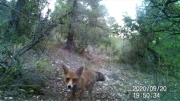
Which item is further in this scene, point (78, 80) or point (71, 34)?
point (71, 34)

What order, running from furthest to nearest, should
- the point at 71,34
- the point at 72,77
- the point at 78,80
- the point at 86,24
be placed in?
the point at 71,34 < the point at 86,24 < the point at 78,80 < the point at 72,77

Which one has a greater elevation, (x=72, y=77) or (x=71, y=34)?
(x=71, y=34)

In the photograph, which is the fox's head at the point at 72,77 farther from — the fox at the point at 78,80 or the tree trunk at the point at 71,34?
the tree trunk at the point at 71,34

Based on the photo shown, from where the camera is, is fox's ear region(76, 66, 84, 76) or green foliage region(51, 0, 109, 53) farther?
green foliage region(51, 0, 109, 53)

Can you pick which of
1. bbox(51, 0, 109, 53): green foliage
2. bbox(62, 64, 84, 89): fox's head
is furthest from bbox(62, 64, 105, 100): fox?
bbox(51, 0, 109, 53): green foliage

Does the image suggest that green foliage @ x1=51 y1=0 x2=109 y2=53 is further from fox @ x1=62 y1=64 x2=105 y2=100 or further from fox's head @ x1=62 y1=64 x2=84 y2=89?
fox's head @ x1=62 y1=64 x2=84 y2=89

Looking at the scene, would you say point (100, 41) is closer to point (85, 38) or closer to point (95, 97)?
point (85, 38)

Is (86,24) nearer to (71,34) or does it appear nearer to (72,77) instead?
(71,34)

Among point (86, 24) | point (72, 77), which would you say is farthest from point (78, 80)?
point (86, 24)

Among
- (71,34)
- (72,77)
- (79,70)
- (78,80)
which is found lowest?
(78,80)

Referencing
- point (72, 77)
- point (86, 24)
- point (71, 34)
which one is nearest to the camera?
point (72, 77)

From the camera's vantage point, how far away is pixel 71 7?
13.0 metres

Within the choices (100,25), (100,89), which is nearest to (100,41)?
(100,25)

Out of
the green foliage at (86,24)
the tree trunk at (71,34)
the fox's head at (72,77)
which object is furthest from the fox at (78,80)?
the tree trunk at (71,34)
